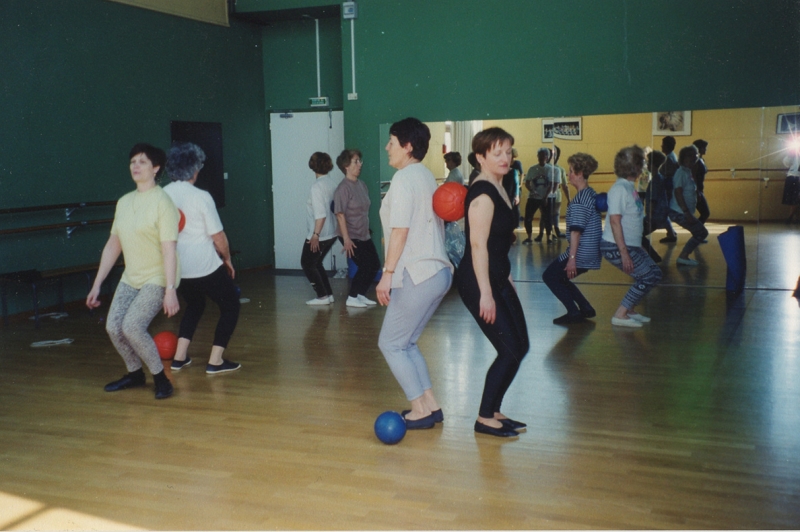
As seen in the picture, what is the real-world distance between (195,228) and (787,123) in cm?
664

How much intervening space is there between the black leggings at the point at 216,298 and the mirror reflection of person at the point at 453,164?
4590mm

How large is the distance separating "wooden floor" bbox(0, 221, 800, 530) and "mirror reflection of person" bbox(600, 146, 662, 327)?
0.53m

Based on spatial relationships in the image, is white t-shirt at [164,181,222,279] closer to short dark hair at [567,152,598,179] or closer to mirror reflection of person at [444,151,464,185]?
short dark hair at [567,152,598,179]

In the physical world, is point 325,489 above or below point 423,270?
below

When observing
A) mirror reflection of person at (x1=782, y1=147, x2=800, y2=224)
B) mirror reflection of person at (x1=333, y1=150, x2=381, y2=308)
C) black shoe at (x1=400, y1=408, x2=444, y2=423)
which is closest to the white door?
mirror reflection of person at (x1=333, y1=150, x2=381, y2=308)

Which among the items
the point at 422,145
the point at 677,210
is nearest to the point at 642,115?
the point at 677,210

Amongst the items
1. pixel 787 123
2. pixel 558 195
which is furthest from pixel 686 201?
pixel 558 195

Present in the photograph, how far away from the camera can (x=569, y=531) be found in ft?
9.96

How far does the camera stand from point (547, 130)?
9.52 meters

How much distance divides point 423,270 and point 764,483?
182 centimetres

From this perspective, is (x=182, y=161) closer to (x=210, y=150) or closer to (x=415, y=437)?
(x=415, y=437)

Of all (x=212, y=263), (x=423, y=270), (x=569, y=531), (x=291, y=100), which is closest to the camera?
(x=569, y=531)

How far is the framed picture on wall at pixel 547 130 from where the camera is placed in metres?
9.45

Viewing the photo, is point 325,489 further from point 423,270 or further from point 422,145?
point 422,145
